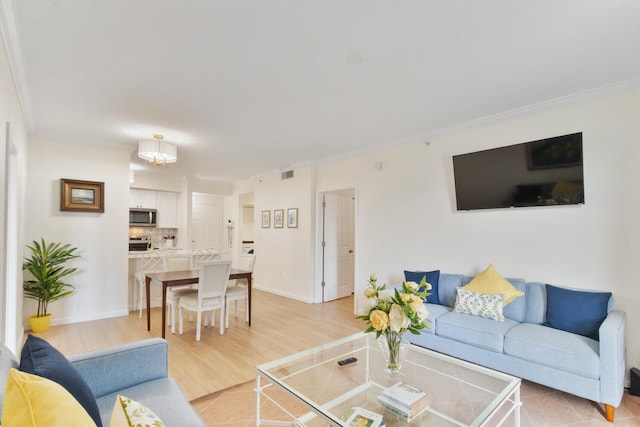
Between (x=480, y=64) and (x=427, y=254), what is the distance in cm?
230

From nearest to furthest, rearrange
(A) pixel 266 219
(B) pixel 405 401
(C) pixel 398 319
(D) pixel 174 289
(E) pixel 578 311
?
(B) pixel 405 401, (C) pixel 398 319, (E) pixel 578 311, (D) pixel 174 289, (A) pixel 266 219

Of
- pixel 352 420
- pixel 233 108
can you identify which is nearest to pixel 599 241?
pixel 352 420

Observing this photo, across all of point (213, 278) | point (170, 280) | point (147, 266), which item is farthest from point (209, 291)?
point (147, 266)

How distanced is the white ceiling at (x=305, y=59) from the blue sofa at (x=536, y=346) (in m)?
1.90

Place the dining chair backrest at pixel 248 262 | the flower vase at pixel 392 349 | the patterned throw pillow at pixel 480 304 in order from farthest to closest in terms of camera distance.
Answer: the dining chair backrest at pixel 248 262 → the patterned throw pillow at pixel 480 304 → the flower vase at pixel 392 349

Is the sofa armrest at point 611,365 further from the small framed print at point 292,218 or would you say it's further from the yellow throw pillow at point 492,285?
the small framed print at point 292,218

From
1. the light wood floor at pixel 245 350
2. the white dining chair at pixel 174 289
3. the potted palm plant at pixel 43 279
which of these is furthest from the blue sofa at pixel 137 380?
the potted palm plant at pixel 43 279

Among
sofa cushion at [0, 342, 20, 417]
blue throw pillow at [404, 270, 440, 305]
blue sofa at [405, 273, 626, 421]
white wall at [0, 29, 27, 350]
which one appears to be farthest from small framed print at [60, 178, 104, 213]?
blue sofa at [405, 273, 626, 421]

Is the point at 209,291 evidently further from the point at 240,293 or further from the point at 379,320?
the point at 379,320

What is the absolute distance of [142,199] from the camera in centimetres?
711

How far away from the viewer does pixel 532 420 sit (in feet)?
7.15

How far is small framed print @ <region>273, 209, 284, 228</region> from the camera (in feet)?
20.6

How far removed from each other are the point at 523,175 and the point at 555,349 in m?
1.61

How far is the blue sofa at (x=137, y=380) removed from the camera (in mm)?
1435
